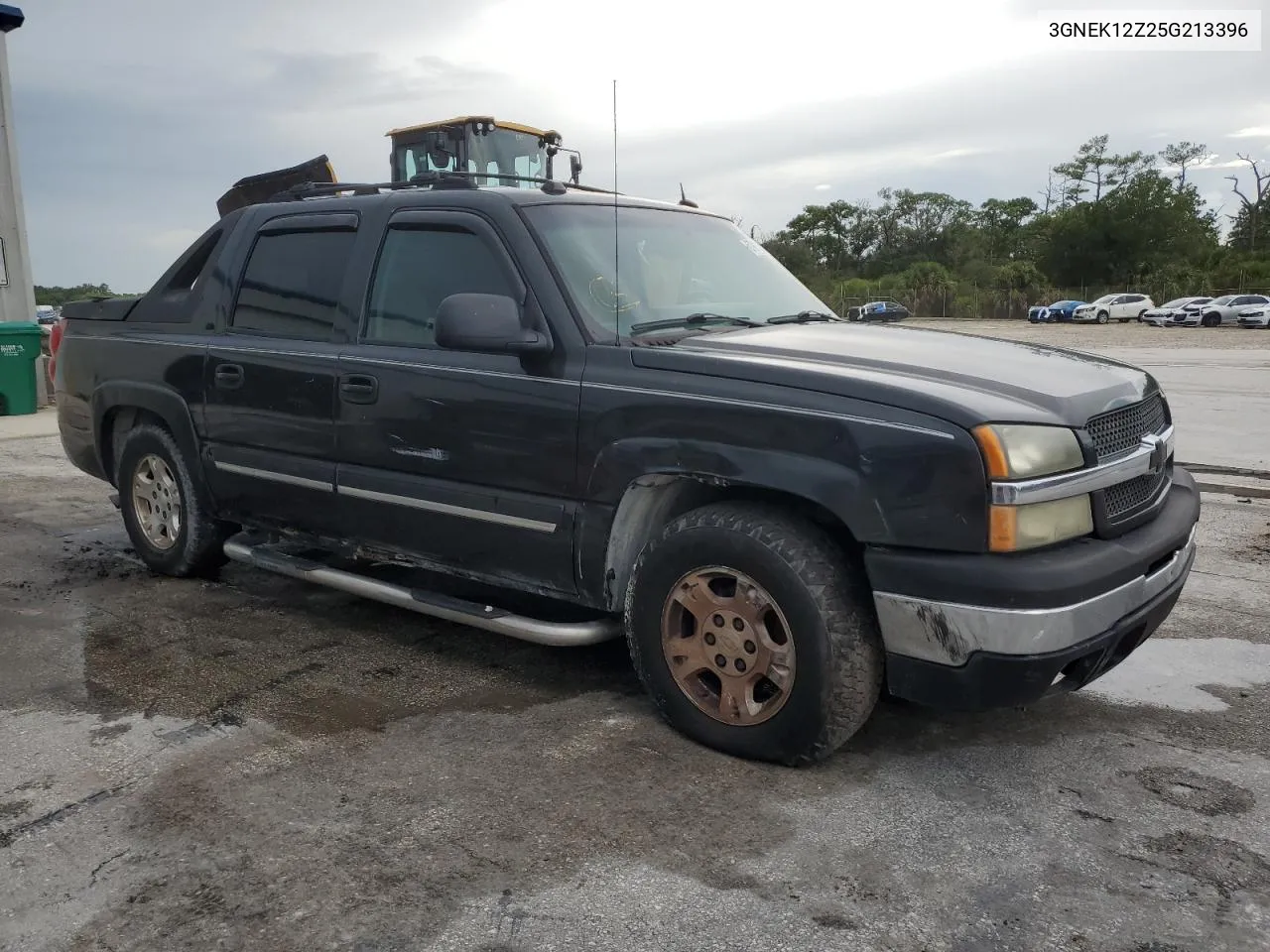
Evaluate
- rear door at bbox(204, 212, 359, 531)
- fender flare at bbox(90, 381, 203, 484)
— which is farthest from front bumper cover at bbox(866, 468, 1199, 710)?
fender flare at bbox(90, 381, 203, 484)

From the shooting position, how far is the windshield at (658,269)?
12.2 ft

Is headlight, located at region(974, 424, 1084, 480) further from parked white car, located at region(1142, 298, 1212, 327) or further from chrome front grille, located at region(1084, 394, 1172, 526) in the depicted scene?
parked white car, located at region(1142, 298, 1212, 327)

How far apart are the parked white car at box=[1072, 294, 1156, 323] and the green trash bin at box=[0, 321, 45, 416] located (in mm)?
Result: 44138

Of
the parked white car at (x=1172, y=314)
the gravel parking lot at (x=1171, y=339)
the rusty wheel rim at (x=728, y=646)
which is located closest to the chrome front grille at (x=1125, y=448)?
→ the rusty wheel rim at (x=728, y=646)

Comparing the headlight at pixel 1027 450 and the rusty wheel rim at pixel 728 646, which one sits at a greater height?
the headlight at pixel 1027 450

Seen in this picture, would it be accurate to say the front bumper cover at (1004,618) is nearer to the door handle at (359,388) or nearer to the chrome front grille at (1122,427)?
the chrome front grille at (1122,427)

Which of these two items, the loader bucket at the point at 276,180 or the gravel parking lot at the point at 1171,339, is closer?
the loader bucket at the point at 276,180

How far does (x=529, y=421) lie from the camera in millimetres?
3605

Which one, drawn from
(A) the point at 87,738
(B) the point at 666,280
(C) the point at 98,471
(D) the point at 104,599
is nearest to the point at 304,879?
(A) the point at 87,738

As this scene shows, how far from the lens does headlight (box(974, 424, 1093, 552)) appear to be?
279 centimetres

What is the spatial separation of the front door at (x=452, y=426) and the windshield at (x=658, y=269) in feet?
0.73

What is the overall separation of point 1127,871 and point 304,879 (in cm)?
204

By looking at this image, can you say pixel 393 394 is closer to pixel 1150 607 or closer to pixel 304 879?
pixel 304 879

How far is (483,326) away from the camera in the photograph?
3.44 metres
